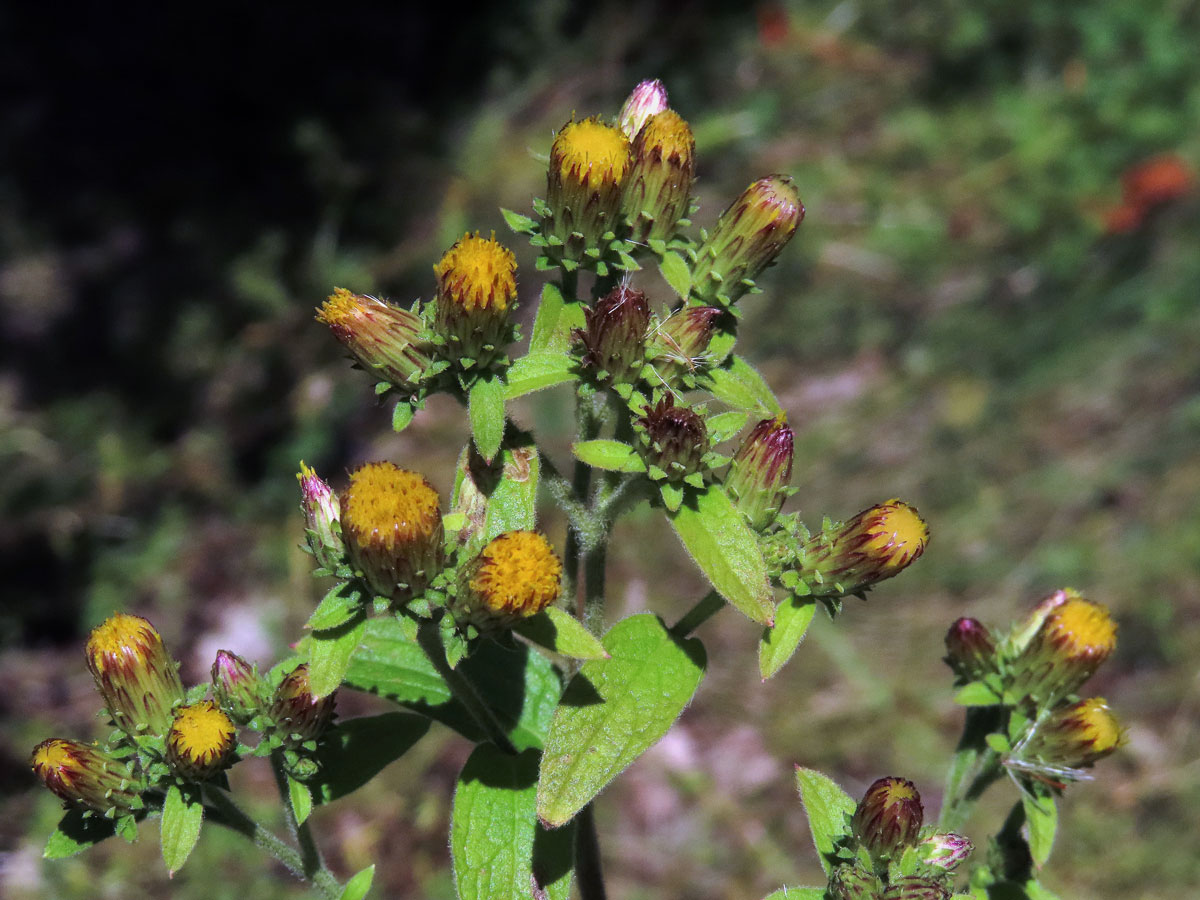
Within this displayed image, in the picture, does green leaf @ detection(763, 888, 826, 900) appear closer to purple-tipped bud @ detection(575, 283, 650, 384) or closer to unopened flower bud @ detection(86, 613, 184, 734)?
purple-tipped bud @ detection(575, 283, 650, 384)

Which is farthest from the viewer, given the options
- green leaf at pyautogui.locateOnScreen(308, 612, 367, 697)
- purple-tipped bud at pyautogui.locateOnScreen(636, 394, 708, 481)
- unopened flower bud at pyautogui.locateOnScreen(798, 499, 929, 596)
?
unopened flower bud at pyautogui.locateOnScreen(798, 499, 929, 596)

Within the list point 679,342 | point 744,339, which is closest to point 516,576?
point 679,342

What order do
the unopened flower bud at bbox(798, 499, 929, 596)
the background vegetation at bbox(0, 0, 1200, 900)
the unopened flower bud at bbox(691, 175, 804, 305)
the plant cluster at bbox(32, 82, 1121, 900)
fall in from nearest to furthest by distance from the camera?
1. the plant cluster at bbox(32, 82, 1121, 900)
2. the unopened flower bud at bbox(798, 499, 929, 596)
3. the unopened flower bud at bbox(691, 175, 804, 305)
4. the background vegetation at bbox(0, 0, 1200, 900)

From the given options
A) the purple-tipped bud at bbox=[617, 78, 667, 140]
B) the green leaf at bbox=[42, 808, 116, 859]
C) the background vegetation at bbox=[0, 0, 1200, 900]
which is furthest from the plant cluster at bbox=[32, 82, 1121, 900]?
the background vegetation at bbox=[0, 0, 1200, 900]

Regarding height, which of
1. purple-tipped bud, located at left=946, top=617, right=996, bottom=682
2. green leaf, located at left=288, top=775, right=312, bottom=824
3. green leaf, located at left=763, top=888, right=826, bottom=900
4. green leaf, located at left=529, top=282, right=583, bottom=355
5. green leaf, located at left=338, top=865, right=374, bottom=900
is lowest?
green leaf, located at left=763, top=888, right=826, bottom=900

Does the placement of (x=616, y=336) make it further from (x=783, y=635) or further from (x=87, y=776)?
(x=87, y=776)

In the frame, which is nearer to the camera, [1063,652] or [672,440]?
[672,440]

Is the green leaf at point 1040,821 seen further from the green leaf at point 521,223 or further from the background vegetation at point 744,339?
the background vegetation at point 744,339
